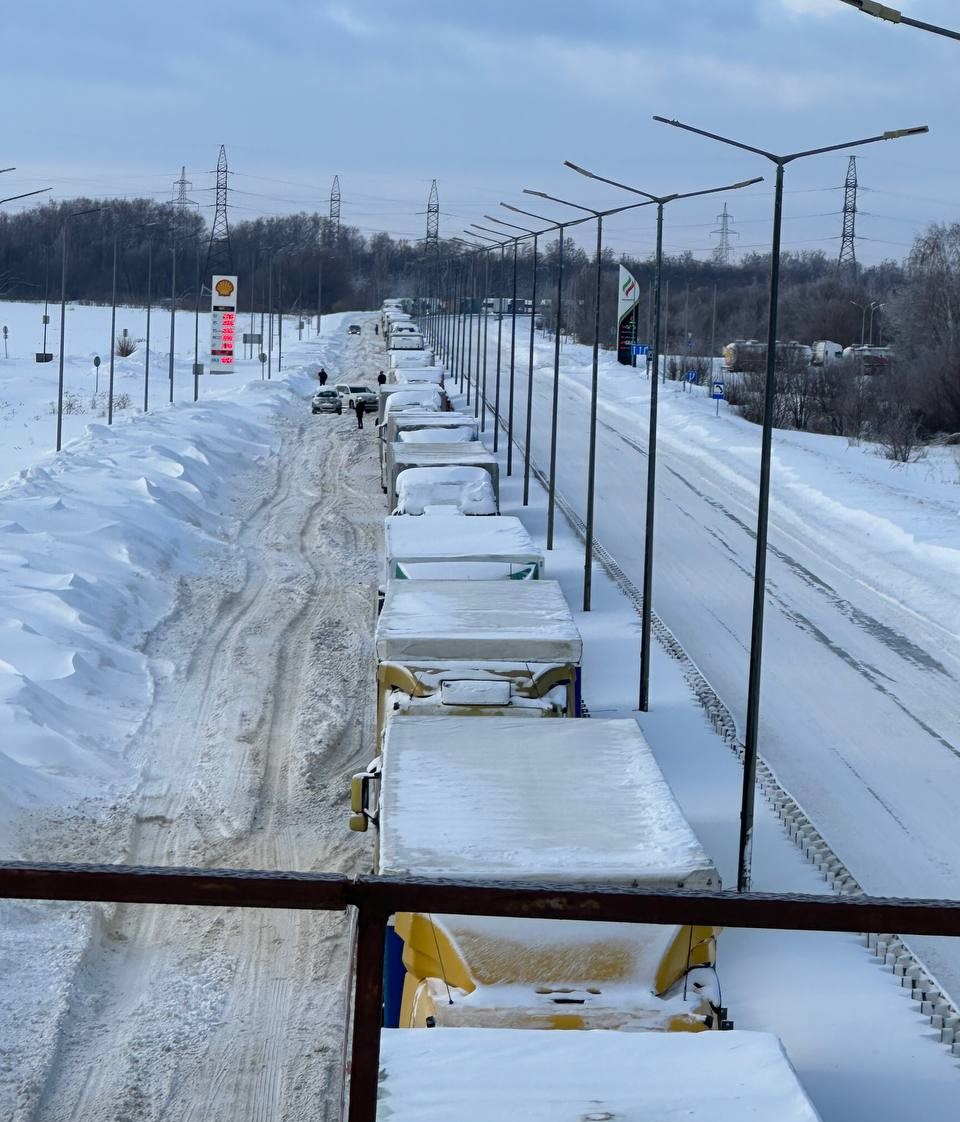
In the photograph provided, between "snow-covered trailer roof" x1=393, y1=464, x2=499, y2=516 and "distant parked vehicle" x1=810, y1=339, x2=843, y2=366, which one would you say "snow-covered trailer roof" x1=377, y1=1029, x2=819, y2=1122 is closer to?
"snow-covered trailer roof" x1=393, y1=464, x2=499, y2=516

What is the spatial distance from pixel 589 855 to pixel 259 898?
675cm

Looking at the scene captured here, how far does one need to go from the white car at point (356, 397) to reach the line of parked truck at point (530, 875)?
3732 centimetres

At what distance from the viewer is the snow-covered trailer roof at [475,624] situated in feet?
46.4

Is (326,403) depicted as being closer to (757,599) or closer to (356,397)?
(356,397)

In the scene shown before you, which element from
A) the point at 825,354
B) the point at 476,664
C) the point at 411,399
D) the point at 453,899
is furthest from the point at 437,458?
the point at 825,354

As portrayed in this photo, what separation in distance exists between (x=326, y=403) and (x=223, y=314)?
26.0 ft

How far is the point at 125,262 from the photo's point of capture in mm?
139500

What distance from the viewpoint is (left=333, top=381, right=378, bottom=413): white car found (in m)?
53.4

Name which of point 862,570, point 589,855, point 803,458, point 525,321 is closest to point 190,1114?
point 589,855

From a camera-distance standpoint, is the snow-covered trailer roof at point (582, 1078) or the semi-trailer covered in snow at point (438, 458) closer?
the snow-covered trailer roof at point (582, 1078)

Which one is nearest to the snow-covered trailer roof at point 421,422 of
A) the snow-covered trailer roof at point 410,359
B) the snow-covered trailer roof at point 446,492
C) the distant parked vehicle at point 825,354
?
the snow-covered trailer roof at point 446,492

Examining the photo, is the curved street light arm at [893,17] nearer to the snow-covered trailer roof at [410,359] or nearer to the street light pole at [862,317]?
the snow-covered trailer roof at [410,359]

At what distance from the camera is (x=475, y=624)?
49.1 ft

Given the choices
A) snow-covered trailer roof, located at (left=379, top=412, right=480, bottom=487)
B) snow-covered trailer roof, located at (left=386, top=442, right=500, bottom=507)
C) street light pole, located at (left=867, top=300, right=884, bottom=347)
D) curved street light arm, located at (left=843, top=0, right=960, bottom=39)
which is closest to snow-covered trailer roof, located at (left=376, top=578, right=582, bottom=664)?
curved street light arm, located at (left=843, top=0, right=960, bottom=39)
